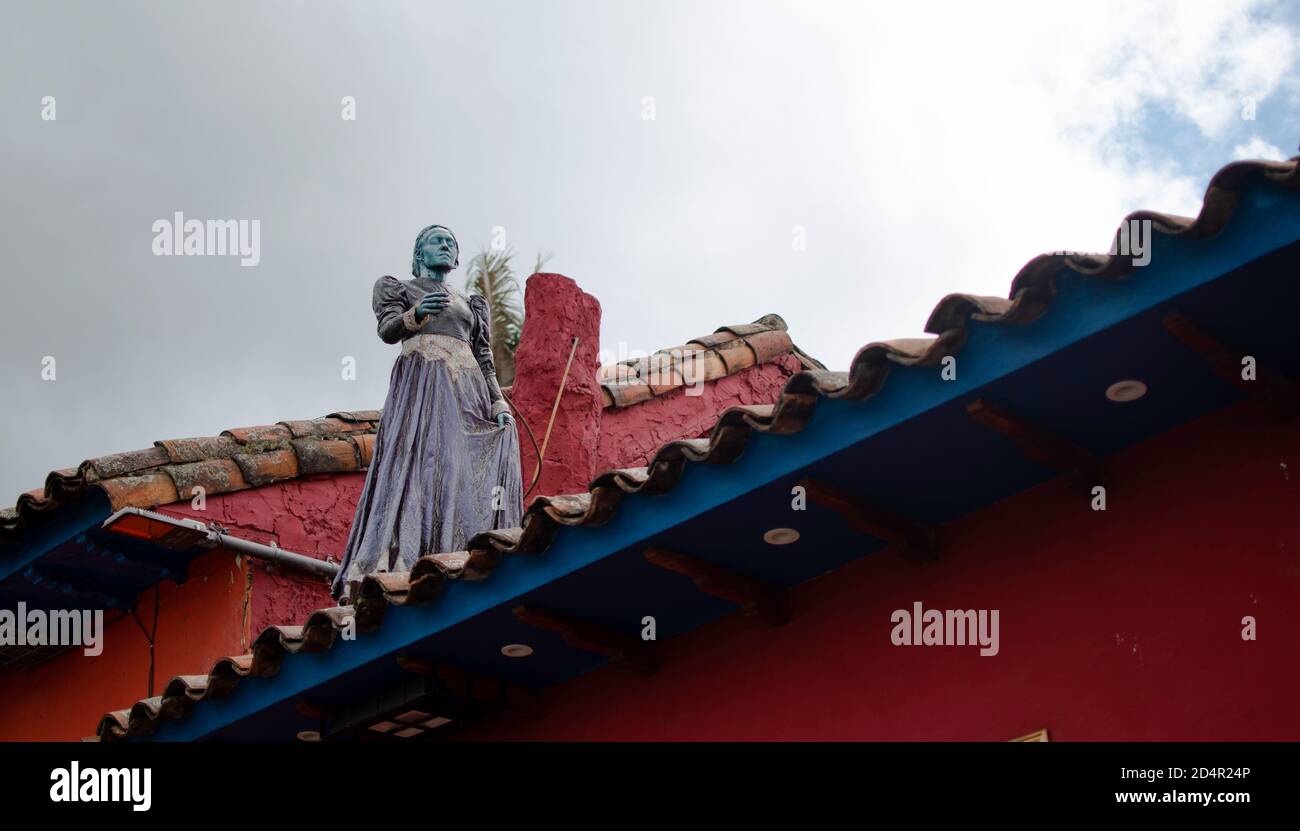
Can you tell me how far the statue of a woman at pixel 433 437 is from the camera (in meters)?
7.22

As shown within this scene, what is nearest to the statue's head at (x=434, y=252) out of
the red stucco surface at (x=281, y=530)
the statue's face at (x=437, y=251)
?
the statue's face at (x=437, y=251)

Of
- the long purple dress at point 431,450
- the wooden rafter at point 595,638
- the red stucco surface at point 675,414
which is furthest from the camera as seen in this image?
the red stucco surface at point 675,414

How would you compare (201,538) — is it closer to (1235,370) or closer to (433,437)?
(433,437)

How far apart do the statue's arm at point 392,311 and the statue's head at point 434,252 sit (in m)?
0.18

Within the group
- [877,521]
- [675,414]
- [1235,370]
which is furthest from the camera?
[675,414]

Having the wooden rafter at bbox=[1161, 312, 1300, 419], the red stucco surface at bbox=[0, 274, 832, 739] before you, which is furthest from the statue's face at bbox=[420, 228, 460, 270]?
the wooden rafter at bbox=[1161, 312, 1300, 419]

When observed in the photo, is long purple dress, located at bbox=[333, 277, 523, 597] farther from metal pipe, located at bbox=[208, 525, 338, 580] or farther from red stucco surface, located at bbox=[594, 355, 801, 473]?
red stucco surface, located at bbox=[594, 355, 801, 473]

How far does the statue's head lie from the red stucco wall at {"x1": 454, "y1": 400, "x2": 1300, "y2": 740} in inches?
114

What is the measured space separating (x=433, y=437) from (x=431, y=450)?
0.20ft

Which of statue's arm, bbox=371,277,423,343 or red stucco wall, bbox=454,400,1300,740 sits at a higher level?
statue's arm, bbox=371,277,423,343

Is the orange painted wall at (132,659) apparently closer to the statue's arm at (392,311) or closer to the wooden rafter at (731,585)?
the statue's arm at (392,311)

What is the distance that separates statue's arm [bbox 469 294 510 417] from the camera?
7812mm

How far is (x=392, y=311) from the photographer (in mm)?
7609

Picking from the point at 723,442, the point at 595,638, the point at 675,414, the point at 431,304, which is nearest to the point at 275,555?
the point at 431,304
